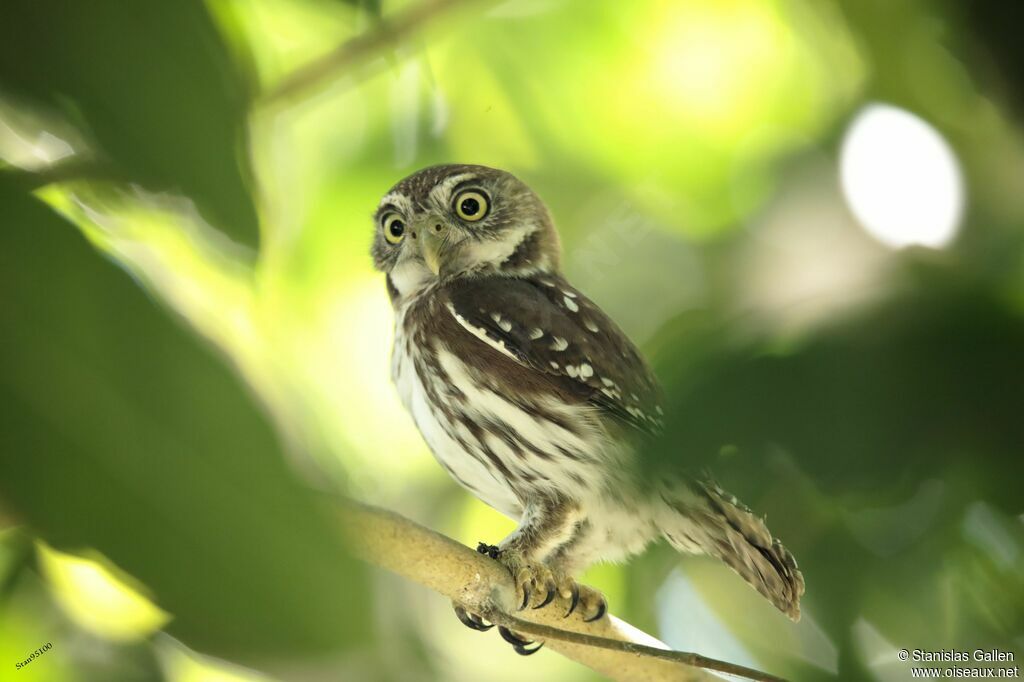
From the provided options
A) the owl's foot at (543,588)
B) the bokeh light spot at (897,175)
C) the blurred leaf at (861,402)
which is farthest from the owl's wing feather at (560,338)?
the blurred leaf at (861,402)

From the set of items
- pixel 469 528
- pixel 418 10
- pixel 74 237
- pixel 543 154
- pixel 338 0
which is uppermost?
pixel 543 154

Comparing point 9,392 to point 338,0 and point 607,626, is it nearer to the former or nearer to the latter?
point 338,0

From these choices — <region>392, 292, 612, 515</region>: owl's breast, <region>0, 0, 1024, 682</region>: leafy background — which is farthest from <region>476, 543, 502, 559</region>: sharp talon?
<region>0, 0, 1024, 682</region>: leafy background

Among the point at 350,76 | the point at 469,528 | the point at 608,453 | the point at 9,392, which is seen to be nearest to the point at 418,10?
the point at 350,76

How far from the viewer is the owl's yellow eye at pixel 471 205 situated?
3.52m

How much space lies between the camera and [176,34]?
2.55 ft

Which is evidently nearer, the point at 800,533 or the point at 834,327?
the point at 834,327

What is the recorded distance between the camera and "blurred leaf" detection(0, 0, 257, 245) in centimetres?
73

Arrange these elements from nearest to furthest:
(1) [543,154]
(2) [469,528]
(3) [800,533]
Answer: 1. (3) [800,533]
2. (1) [543,154]
3. (2) [469,528]

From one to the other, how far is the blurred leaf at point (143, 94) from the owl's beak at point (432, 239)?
2.67m

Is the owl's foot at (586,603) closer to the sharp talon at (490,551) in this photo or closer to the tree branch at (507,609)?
the tree branch at (507,609)

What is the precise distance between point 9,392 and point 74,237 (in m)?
0.12

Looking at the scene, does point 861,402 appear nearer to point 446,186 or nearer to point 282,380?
point 282,380

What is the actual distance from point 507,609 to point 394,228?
4.81 ft
